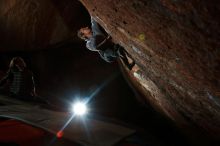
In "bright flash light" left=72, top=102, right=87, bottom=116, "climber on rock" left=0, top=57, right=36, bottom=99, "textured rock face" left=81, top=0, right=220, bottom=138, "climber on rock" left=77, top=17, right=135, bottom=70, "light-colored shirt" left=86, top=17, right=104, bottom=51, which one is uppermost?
"climber on rock" left=0, top=57, right=36, bottom=99

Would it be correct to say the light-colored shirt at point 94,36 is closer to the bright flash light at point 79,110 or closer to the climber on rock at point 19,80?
the bright flash light at point 79,110

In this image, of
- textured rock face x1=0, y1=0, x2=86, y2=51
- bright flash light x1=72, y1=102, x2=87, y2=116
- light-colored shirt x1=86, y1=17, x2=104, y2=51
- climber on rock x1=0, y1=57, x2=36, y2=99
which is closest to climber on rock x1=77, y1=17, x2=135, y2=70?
light-colored shirt x1=86, y1=17, x2=104, y2=51

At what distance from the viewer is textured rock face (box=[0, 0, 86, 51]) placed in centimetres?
605

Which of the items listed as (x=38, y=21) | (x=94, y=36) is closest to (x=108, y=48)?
(x=94, y=36)

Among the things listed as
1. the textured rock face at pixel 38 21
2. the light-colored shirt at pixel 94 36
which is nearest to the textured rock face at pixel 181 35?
the light-colored shirt at pixel 94 36

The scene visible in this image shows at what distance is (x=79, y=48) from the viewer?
22.6 ft

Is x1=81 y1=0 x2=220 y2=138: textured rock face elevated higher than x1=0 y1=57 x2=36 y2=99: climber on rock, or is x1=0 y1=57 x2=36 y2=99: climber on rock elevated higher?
x1=0 y1=57 x2=36 y2=99: climber on rock

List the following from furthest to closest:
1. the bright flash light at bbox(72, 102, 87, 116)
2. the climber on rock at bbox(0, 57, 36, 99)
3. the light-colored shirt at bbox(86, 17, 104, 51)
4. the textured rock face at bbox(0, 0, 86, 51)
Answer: the textured rock face at bbox(0, 0, 86, 51) < the climber on rock at bbox(0, 57, 36, 99) < the bright flash light at bbox(72, 102, 87, 116) < the light-colored shirt at bbox(86, 17, 104, 51)

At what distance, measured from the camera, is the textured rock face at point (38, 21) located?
6055mm

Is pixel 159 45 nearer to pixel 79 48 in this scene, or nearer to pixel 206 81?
pixel 206 81

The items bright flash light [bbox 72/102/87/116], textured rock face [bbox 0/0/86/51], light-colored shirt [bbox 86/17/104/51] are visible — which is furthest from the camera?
textured rock face [bbox 0/0/86/51]

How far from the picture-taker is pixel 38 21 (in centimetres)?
621

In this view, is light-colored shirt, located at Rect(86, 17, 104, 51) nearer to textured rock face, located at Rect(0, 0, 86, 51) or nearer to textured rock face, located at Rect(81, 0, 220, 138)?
textured rock face, located at Rect(81, 0, 220, 138)

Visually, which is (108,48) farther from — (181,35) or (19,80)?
(19,80)
